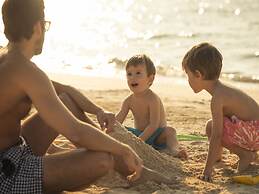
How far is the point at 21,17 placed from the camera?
3275 mm

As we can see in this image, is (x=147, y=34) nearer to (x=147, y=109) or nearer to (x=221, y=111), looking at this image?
(x=147, y=109)

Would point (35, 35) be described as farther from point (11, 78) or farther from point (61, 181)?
point (61, 181)

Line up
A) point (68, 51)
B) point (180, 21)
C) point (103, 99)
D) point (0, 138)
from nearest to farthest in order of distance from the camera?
point (0, 138) → point (103, 99) → point (68, 51) → point (180, 21)

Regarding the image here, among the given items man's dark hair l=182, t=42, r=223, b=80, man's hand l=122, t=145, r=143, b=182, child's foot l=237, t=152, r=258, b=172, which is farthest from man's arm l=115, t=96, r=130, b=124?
man's hand l=122, t=145, r=143, b=182

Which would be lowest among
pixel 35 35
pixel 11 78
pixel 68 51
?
pixel 68 51

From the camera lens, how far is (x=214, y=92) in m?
4.67

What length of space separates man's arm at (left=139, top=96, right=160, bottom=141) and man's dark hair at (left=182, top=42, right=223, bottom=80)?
77 cm

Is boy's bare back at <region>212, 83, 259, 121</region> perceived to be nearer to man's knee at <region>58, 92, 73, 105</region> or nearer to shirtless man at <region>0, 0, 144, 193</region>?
man's knee at <region>58, 92, 73, 105</region>

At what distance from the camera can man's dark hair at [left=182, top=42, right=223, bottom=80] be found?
15.2 feet

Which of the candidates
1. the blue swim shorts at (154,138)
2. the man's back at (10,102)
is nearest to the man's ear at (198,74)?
the blue swim shorts at (154,138)

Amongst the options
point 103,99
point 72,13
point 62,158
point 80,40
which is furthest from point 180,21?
point 62,158

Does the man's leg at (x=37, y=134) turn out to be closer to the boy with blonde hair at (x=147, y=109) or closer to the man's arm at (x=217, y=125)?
the man's arm at (x=217, y=125)

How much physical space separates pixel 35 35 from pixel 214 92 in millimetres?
1776

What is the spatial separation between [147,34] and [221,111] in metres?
13.0
